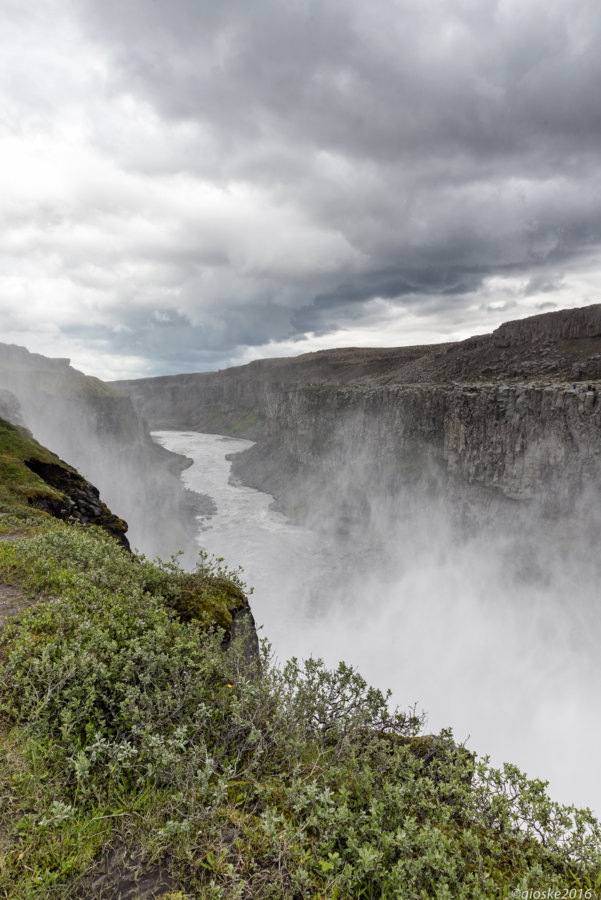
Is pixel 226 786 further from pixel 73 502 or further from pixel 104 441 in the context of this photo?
pixel 104 441

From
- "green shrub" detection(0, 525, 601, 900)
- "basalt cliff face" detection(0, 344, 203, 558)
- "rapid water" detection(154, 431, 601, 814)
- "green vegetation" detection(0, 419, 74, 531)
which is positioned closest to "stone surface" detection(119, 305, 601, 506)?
"rapid water" detection(154, 431, 601, 814)

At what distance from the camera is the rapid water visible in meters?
38.2

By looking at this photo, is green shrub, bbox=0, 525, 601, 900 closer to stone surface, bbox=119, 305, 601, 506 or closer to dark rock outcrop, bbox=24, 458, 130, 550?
dark rock outcrop, bbox=24, 458, 130, 550

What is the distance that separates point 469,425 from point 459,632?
29768mm

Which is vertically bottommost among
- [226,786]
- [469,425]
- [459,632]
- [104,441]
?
[459,632]

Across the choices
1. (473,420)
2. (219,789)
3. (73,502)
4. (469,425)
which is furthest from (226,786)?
(469,425)

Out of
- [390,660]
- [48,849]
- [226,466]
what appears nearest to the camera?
[48,849]

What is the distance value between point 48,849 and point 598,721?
51452mm

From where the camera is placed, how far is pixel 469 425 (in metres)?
63.8

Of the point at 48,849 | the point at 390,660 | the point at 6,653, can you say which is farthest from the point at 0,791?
the point at 390,660

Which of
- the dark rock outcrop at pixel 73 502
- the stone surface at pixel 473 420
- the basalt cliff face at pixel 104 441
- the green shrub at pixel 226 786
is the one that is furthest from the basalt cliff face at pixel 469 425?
the green shrub at pixel 226 786

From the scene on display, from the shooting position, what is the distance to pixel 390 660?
4794 centimetres

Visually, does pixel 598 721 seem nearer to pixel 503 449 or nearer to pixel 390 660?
pixel 390 660

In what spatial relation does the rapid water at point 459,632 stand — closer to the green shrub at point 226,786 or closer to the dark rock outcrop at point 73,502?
the dark rock outcrop at point 73,502
